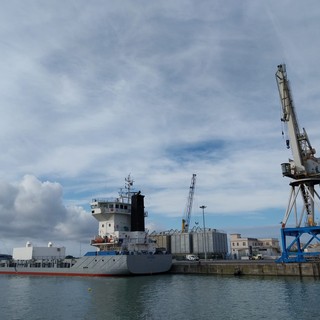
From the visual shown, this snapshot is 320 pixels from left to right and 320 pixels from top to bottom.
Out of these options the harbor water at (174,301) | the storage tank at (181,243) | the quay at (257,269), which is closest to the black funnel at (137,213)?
the quay at (257,269)

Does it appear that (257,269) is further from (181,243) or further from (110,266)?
(181,243)

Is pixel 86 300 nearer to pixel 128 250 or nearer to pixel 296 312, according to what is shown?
pixel 296 312

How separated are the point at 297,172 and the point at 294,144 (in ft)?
14.3

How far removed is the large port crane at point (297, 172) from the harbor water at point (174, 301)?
22.6ft

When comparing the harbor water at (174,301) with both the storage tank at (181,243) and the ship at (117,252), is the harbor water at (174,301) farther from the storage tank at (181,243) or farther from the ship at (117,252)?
the storage tank at (181,243)

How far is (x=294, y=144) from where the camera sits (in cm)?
5191

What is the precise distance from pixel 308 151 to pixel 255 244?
97.4 metres

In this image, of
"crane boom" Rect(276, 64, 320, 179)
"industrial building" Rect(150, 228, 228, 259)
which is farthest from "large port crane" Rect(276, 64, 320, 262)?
"industrial building" Rect(150, 228, 228, 259)

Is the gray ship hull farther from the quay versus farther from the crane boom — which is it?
the crane boom

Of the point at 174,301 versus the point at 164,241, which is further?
the point at 164,241

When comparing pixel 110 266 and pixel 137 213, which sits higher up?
pixel 137 213

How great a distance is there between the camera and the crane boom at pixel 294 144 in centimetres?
5031

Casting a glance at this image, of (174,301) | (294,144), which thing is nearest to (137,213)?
(294,144)

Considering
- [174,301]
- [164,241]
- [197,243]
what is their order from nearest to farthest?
[174,301] < [197,243] < [164,241]
